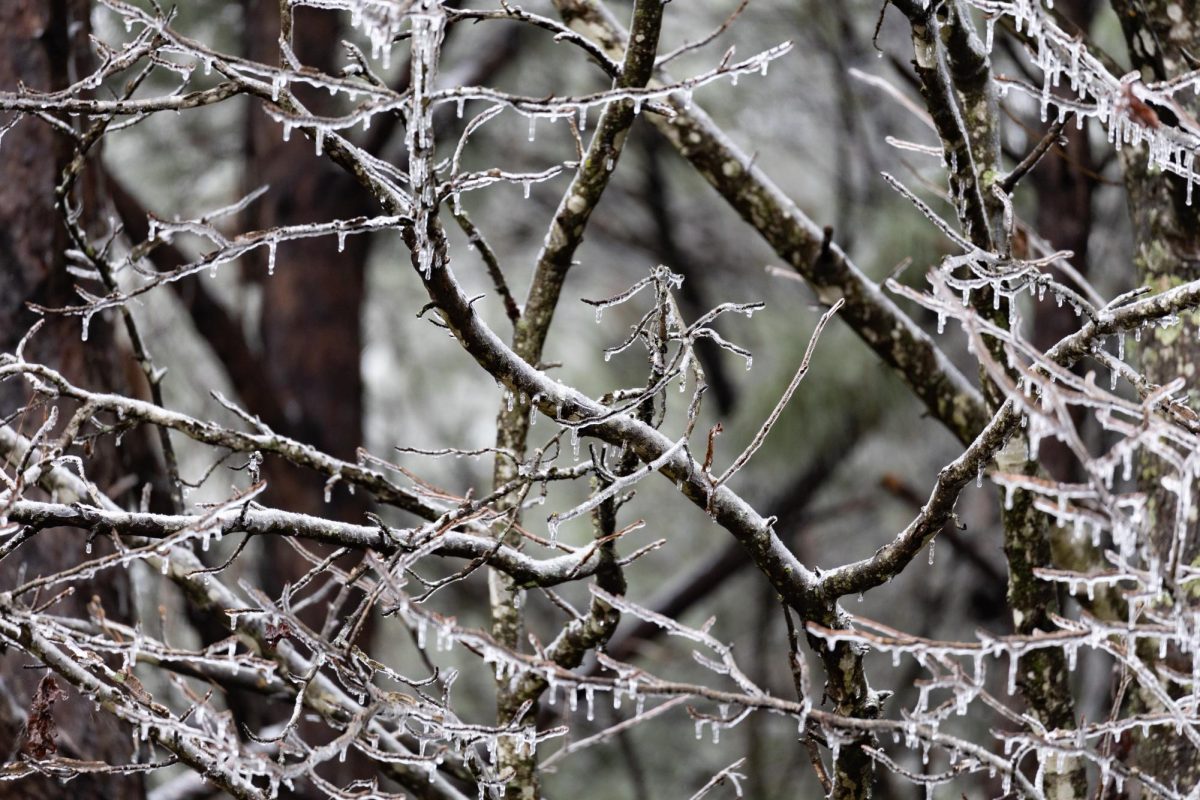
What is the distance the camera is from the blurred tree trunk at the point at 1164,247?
2.31 m

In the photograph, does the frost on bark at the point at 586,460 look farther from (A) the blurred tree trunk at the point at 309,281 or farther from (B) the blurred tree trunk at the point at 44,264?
(A) the blurred tree trunk at the point at 309,281

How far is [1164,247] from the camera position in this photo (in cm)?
248

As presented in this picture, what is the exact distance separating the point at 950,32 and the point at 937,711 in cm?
113

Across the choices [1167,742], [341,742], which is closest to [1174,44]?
[1167,742]

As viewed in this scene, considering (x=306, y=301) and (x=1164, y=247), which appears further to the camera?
(x=306, y=301)

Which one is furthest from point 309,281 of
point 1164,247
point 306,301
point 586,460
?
point 1164,247

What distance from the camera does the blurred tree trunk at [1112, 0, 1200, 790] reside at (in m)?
2.31

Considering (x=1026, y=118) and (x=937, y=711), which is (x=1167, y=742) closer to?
(x=937, y=711)

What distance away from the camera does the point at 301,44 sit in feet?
16.5

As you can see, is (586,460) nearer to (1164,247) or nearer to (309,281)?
(1164,247)

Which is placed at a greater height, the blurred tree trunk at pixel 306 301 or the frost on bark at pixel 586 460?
the blurred tree trunk at pixel 306 301

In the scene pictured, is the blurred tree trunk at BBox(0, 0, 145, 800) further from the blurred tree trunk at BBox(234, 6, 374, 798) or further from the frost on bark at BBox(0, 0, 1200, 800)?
the blurred tree trunk at BBox(234, 6, 374, 798)

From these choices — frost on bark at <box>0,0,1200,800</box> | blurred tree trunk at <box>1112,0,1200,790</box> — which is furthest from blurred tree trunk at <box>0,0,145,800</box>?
blurred tree trunk at <box>1112,0,1200,790</box>

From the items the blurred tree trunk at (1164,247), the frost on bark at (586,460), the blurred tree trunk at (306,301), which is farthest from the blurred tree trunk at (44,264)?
the blurred tree trunk at (1164,247)
